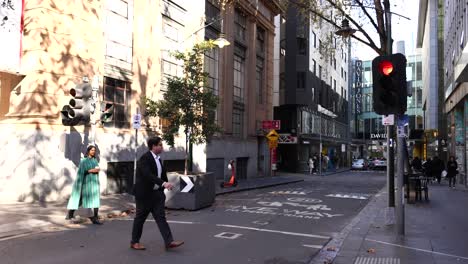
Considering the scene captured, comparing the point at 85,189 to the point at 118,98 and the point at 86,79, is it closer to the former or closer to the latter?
the point at 86,79

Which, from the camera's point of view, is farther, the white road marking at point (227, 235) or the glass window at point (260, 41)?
the glass window at point (260, 41)

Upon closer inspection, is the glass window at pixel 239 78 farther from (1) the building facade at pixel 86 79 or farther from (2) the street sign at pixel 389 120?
(2) the street sign at pixel 389 120

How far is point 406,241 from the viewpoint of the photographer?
28.7 ft

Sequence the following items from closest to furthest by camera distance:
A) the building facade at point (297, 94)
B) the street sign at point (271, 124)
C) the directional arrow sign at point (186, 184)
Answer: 1. the directional arrow sign at point (186, 184)
2. the street sign at point (271, 124)
3. the building facade at point (297, 94)

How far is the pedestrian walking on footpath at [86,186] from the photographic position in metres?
10.5

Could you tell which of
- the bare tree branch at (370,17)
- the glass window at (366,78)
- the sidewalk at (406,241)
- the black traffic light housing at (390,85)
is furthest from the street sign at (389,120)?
the glass window at (366,78)

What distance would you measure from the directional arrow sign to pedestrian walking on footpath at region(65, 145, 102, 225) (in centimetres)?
289

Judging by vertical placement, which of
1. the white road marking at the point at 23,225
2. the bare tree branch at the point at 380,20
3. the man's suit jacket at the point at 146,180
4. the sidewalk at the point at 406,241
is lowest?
the sidewalk at the point at 406,241

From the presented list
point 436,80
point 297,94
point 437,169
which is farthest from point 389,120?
point 436,80

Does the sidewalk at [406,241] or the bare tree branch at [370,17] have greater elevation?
the bare tree branch at [370,17]

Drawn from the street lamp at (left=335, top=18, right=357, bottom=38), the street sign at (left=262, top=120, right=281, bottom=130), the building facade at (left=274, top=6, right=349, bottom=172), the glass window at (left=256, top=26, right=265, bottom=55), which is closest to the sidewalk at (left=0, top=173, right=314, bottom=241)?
the street lamp at (left=335, top=18, right=357, bottom=38)

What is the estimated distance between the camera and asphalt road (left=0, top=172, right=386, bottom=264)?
23.7 feet

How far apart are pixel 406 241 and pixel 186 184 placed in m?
6.39

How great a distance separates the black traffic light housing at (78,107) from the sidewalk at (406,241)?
697cm
